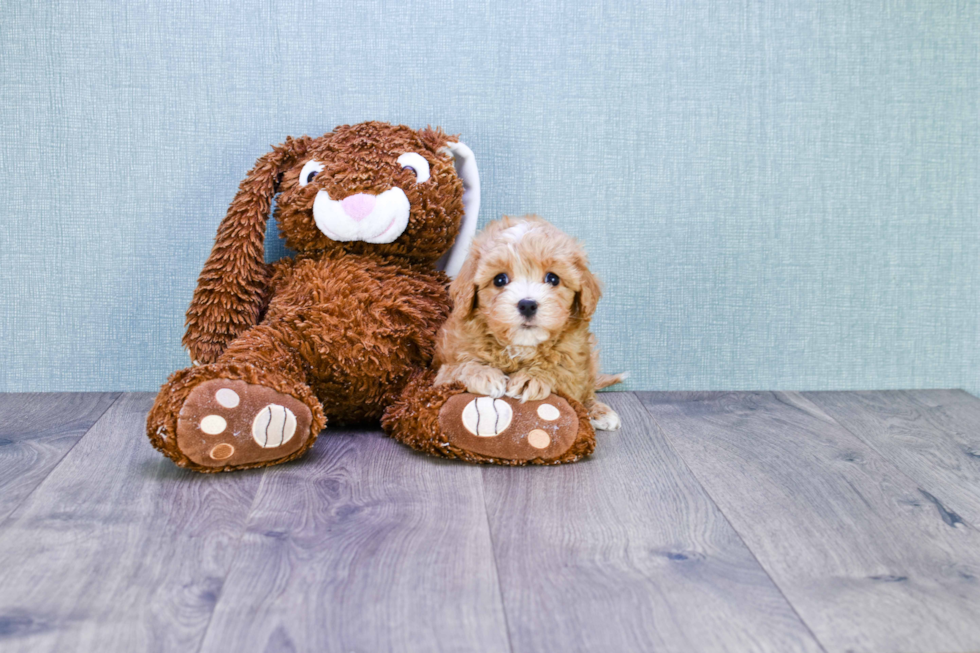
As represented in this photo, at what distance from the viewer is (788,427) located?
57.4 inches

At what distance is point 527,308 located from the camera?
119 cm

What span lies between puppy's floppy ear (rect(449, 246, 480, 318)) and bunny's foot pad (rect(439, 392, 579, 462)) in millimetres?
129

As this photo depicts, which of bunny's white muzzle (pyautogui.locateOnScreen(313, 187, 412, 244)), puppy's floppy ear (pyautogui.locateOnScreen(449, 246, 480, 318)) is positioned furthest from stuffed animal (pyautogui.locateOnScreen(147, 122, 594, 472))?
puppy's floppy ear (pyautogui.locateOnScreen(449, 246, 480, 318))

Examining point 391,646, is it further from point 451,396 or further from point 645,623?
point 451,396

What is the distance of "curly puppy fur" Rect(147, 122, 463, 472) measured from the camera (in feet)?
4.33

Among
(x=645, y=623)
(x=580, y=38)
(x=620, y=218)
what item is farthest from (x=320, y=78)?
(x=645, y=623)

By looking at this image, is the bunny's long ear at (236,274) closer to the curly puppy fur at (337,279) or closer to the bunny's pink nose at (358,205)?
the curly puppy fur at (337,279)

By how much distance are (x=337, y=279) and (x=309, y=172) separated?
0.19 m

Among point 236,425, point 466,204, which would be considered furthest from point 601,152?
point 236,425

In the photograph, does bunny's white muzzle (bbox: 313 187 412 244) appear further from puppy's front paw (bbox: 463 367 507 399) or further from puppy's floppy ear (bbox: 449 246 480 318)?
puppy's front paw (bbox: 463 367 507 399)

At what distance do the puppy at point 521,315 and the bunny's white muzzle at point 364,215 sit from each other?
5.7 inches

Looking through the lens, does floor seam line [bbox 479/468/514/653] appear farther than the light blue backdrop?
No

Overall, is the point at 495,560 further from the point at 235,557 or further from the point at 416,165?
the point at 416,165

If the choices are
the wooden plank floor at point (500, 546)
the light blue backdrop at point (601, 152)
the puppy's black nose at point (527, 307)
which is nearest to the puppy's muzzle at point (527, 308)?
the puppy's black nose at point (527, 307)
